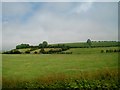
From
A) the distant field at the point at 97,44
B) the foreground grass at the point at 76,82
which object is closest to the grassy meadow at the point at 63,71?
the foreground grass at the point at 76,82

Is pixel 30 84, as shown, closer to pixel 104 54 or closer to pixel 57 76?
pixel 57 76

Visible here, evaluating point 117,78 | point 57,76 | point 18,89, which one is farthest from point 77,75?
point 18,89

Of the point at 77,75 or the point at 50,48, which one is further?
the point at 50,48

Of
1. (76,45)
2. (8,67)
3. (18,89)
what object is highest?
(76,45)

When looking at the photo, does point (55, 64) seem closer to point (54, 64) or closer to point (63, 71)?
point (54, 64)

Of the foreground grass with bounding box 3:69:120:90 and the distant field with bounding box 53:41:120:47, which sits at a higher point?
the distant field with bounding box 53:41:120:47

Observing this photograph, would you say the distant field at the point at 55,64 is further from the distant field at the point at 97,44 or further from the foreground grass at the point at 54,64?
the distant field at the point at 97,44

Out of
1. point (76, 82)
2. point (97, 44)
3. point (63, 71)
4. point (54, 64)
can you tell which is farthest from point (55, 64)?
point (97, 44)

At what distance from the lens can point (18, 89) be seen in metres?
10.4

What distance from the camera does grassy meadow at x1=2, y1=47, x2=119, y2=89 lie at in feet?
33.5

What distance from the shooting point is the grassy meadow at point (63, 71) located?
10219 mm

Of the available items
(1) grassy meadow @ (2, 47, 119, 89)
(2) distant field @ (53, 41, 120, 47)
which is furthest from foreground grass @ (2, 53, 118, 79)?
(2) distant field @ (53, 41, 120, 47)

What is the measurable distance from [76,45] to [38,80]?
189 cm

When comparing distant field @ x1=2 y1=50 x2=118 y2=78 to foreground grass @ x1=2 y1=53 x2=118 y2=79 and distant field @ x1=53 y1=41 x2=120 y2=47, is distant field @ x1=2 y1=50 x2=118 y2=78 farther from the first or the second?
distant field @ x1=53 y1=41 x2=120 y2=47
